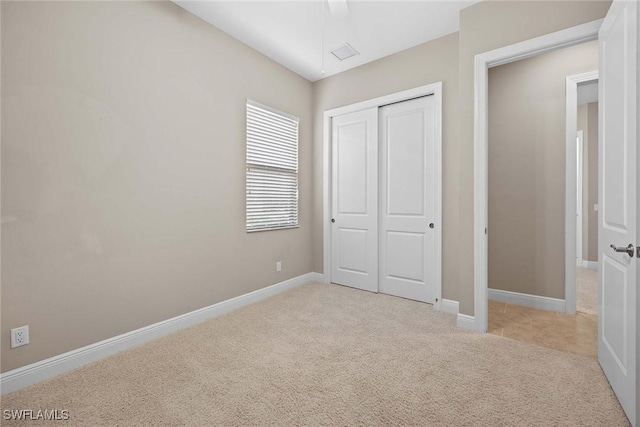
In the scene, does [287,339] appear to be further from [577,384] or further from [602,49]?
[602,49]

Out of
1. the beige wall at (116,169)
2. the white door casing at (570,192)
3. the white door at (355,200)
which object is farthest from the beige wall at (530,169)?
the beige wall at (116,169)

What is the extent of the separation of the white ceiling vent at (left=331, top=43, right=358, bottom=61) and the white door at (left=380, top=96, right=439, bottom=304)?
745mm

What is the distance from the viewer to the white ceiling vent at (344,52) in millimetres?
3294

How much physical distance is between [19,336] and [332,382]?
6.43 ft

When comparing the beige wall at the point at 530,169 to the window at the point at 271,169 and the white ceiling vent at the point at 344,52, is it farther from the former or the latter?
the window at the point at 271,169

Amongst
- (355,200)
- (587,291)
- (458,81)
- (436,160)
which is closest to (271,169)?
(355,200)

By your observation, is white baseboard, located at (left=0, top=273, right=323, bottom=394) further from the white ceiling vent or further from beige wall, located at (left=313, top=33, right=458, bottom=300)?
the white ceiling vent

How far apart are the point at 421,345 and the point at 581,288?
2.96m

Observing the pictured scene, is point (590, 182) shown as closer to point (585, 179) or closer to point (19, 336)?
point (585, 179)

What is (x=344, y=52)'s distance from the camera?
3.38m

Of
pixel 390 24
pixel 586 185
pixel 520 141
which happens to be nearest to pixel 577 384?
pixel 520 141

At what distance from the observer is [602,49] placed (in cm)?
196

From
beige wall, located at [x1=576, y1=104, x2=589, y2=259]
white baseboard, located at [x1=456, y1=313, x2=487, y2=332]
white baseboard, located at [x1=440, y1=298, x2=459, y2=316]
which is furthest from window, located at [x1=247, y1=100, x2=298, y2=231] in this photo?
beige wall, located at [x1=576, y1=104, x2=589, y2=259]

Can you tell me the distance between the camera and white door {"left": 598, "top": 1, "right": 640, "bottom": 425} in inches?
59.1
